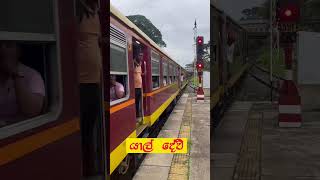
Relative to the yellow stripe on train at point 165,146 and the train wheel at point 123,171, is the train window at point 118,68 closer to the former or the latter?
the train wheel at point 123,171

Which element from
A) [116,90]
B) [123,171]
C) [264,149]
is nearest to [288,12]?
[264,149]

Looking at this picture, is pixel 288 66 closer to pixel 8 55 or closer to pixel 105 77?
pixel 105 77

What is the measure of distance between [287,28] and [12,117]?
10.1m

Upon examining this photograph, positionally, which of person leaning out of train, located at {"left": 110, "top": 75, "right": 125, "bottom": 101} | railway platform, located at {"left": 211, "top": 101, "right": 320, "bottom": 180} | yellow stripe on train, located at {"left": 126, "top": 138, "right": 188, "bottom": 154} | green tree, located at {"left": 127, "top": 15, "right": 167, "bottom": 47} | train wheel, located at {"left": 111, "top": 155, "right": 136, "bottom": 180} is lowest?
railway platform, located at {"left": 211, "top": 101, "right": 320, "bottom": 180}

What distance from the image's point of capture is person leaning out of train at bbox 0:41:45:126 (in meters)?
1.95

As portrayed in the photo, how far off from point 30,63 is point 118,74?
2482 mm

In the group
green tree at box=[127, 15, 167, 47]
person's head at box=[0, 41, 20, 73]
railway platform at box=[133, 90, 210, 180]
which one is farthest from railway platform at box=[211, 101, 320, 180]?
person's head at box=[0, 41, 20, 73]

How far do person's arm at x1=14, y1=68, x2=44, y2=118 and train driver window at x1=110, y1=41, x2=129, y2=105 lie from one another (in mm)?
2127

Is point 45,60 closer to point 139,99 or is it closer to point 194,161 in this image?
point 139,99

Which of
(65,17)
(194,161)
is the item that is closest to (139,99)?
(194,161)

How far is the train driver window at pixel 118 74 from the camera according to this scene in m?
4.38

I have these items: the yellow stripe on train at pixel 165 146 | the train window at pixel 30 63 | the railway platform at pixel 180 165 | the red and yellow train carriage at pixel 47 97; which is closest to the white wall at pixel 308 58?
the railway platform at pixel 180 165

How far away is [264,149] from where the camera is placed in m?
8.66

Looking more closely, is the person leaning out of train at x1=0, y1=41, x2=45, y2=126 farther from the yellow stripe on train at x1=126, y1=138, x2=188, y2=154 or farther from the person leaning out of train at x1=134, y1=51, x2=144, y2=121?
the person leaning out of train at x1=134, y1=51, x2=144, y2=121
